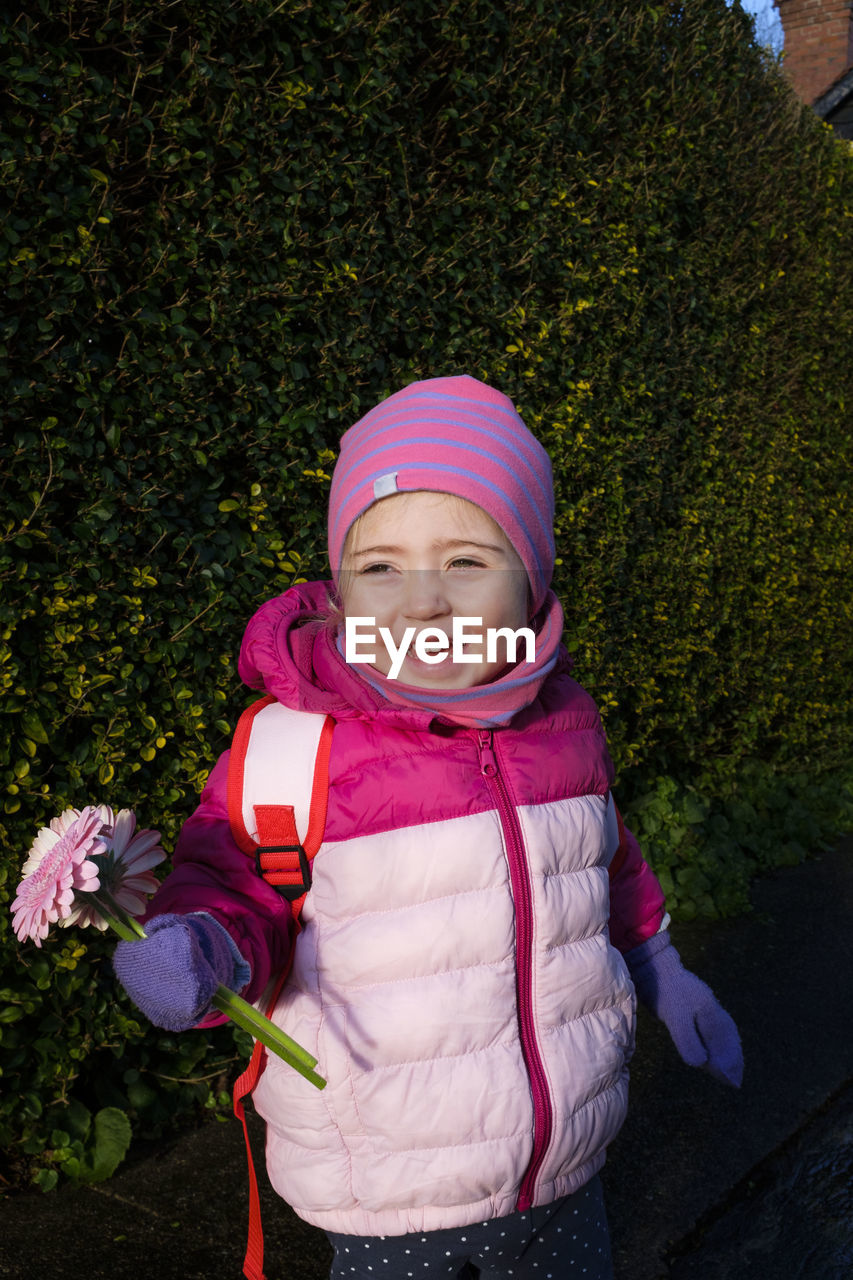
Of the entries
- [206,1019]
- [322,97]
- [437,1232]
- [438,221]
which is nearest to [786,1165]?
[437,1232]

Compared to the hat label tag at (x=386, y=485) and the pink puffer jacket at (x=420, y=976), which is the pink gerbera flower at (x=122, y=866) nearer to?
the pink puffer jacket at (x=420, y=976)

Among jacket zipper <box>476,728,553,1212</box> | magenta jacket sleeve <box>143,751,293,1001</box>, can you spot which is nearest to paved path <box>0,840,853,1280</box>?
jacket zipper <box>476,728,553,1212</box>

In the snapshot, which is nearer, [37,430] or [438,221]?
[37,430]

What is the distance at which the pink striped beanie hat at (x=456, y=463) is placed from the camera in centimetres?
164

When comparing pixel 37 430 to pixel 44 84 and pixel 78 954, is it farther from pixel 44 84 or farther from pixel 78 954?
pixel 78 954

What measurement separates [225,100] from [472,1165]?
7.64 feet

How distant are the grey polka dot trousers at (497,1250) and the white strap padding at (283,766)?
24.6 inches

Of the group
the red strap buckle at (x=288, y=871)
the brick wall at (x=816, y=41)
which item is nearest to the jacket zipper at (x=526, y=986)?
the red strap buckle at (x=288, y=871)

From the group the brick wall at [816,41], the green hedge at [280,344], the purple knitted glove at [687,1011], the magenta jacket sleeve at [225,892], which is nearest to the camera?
the magenta jacket sleeve at [225,892]

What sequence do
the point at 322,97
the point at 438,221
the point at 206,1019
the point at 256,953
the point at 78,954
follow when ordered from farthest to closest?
the point at 438,221 → the point at 322,97 → the point at 78,954 → the point at 256,953 → the point at 206,1019

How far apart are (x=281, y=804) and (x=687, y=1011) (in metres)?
0.85

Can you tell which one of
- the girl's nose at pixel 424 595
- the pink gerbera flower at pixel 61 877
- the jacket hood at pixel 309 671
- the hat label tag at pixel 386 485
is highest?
the hat label tag at pixel 386 485

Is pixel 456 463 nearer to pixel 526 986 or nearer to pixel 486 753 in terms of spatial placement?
pixel 486 753

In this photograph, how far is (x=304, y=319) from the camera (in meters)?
2.85
